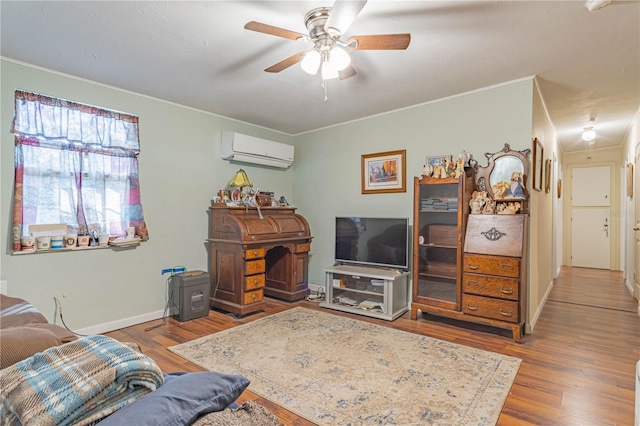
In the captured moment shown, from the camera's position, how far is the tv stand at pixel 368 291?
3.59m

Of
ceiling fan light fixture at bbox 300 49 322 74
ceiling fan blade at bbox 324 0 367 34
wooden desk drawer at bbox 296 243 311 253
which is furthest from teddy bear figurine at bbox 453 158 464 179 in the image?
wooden desk drawer at bbox 296 243 311 253

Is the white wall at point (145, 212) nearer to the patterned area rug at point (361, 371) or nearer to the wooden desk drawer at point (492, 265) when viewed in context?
the patterned area rug at point (361, 371)

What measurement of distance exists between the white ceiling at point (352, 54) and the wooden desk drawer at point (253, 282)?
1.99m

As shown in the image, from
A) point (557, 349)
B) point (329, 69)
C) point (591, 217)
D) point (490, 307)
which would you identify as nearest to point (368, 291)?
point (490, 307)

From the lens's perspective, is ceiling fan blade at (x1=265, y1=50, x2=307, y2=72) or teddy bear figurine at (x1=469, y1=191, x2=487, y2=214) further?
teddy bear figurine at (x1=469, y1=191, x2=487, y2=214)

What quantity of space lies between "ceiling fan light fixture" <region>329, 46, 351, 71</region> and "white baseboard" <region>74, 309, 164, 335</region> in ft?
10.4

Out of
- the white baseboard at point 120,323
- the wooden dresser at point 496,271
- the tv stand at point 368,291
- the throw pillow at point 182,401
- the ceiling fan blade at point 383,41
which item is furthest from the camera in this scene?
the tv stand at point 368,291

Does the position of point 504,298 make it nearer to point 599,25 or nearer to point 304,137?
point 599,25

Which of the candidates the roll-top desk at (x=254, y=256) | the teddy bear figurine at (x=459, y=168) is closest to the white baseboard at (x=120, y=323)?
the roll-top desk at (x=254, y=256)

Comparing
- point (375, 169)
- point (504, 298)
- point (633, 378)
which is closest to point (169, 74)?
point (375, 169)

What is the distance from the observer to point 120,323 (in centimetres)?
334

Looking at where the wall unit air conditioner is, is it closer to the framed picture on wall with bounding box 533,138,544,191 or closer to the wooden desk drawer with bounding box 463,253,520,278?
the wooden desk drawer with bounding box 463,253,520,278

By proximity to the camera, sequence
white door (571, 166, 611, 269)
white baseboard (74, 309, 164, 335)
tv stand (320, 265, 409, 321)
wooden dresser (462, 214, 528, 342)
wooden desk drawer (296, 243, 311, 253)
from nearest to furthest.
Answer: wooden dresser (462, 214, 528, 342), white baseboard (74, 309, 164, 335), tv stand (320, 265, 409, 321), wooden desk drawer (296, 243, 311, 253), white door (571, 166, 611, 269)

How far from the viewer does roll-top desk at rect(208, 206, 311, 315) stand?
12.2 ft
